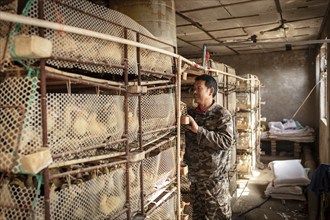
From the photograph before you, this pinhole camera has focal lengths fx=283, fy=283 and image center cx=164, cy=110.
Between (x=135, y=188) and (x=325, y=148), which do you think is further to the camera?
(x=325, y=148)

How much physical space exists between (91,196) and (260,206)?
543 centimetres

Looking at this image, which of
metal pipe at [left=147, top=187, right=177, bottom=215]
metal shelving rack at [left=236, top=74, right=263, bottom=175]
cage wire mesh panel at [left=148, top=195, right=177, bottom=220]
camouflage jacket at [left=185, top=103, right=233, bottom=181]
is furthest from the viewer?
metal shelving rack at [left=236, top=74, right=263, bottom=175]

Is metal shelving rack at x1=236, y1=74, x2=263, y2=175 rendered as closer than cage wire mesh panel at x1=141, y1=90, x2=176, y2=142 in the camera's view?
No

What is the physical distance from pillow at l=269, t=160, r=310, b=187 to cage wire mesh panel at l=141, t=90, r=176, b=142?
4754 mm

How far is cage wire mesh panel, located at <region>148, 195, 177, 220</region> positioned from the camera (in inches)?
123

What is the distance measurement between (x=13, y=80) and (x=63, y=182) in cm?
90

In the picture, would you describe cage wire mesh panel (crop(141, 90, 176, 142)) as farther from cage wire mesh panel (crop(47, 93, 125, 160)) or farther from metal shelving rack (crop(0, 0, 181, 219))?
cage wire mesh panel (crop(47, 93, 125, 160))

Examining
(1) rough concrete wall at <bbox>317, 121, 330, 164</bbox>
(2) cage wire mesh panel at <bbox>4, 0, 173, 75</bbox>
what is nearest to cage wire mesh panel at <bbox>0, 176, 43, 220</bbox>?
(2) cage wire mesh panel at <bbox>4, 0, 173, 75</bbox>

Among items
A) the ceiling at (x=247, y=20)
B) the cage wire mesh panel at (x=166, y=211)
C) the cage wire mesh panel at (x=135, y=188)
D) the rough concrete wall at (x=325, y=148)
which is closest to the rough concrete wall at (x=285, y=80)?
the ceiling at (x=247, y=20)

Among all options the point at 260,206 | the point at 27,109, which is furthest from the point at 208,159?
the point at 260,206

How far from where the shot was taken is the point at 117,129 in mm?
2568

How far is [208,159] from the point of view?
4.00 metres

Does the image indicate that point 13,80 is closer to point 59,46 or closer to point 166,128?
point 59,46

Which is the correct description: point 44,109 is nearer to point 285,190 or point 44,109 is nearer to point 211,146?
point 211,146
